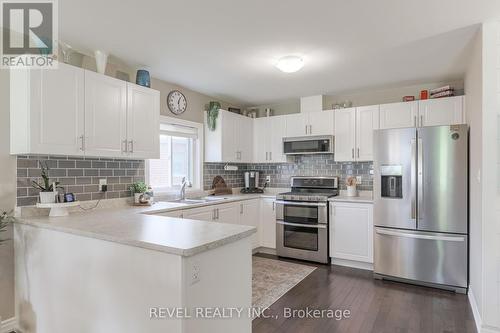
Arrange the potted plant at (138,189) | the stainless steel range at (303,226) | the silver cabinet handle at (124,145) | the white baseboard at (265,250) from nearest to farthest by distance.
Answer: the silver cabinet handle at (124,145)
the potted plant at (138,189)
the stainless steel range at (303,226)
the white baseboard at (265,250)

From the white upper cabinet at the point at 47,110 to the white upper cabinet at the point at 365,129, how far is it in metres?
3.40

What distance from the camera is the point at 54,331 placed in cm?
203

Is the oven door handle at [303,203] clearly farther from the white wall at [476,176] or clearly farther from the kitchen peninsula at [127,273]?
the kitchen peninsula at [127,273]

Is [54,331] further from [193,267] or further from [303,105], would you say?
[303,105]

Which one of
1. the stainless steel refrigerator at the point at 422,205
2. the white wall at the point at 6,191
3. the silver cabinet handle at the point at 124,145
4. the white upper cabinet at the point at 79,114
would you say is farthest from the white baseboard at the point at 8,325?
the stainless steel refrigerator at the point at 422,205

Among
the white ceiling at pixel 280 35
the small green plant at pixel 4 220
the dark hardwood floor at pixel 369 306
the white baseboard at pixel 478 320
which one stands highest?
the white ceiling at pixel 280 35

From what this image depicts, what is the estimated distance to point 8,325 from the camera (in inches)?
90.2

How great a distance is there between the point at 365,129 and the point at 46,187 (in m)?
3.75

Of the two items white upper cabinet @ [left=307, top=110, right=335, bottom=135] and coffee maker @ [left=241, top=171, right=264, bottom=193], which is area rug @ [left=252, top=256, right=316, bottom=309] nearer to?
coffee maker @ [left=241, top=171, right=264, bottom=193]

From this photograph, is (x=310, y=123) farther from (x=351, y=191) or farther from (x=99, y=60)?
(x=99, y=60)

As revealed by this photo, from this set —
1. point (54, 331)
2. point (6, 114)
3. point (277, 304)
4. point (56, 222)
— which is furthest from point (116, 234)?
point (277, 304)

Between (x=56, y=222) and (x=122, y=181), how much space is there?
1.07 metres

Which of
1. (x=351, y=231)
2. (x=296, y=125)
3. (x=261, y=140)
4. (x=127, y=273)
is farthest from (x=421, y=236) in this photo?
(x=127, y=273)

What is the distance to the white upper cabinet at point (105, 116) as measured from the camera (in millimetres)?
2498
